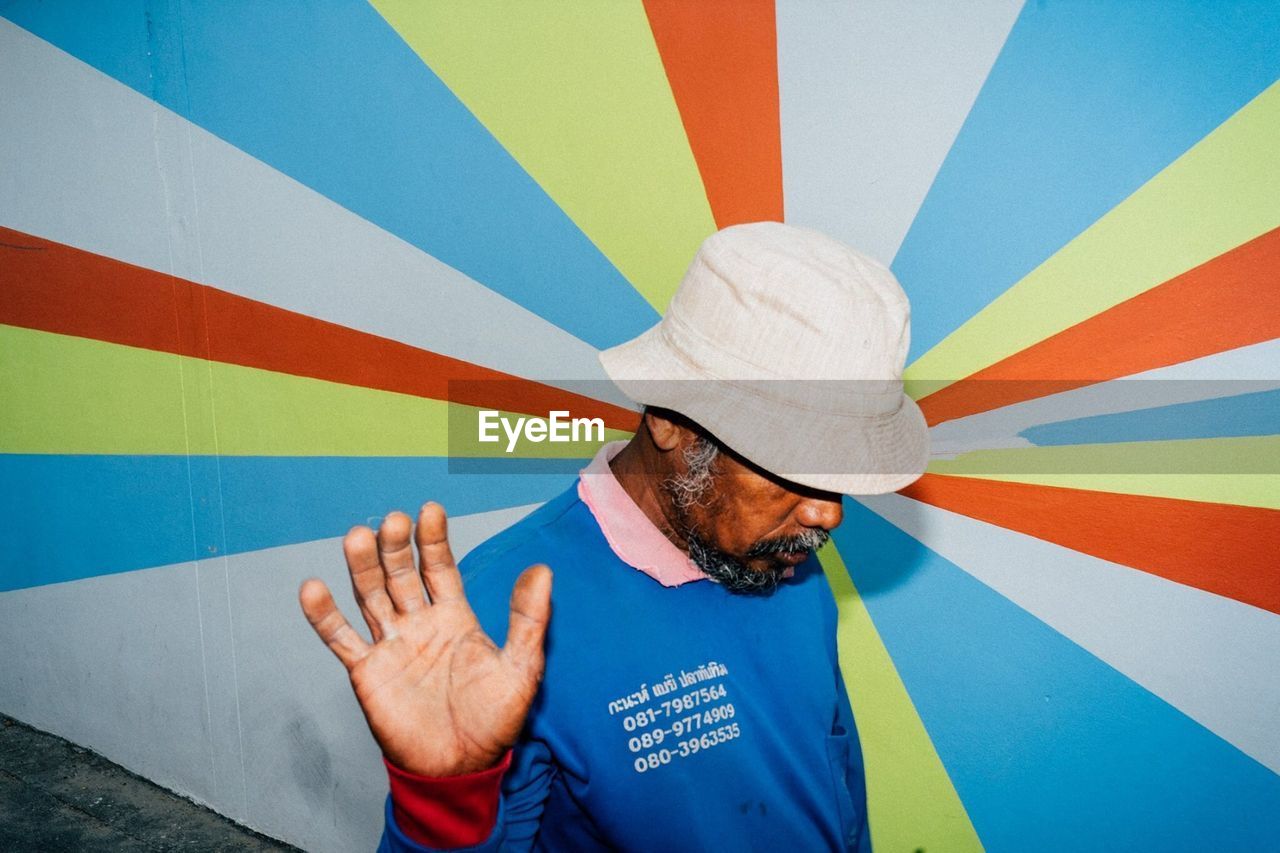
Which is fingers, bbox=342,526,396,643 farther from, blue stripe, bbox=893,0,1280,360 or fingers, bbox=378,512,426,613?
blue stripe, bbox=893,0,1280,360

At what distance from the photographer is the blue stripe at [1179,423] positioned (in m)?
1.43

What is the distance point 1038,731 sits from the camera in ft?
5.56

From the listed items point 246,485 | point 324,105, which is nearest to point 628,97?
point 324,105

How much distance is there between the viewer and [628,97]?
178cm

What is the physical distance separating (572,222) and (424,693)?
1112 millimetres

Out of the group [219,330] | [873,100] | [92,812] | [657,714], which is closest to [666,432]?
[657,714]

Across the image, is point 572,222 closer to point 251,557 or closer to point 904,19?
point 904,19

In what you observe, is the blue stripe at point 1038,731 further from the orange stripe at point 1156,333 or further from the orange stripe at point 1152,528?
the orange stripe at point 1156,333

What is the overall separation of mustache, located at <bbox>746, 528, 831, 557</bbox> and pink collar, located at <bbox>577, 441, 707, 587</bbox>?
102 millimetres

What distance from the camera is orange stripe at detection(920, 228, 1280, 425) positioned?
1.41 meters

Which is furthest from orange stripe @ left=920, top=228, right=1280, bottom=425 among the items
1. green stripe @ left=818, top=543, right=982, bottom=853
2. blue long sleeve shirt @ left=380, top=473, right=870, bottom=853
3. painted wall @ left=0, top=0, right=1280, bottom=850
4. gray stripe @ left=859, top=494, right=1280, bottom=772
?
blue long sleeve shirt @ left=380, top=473, right=870, bottom=853

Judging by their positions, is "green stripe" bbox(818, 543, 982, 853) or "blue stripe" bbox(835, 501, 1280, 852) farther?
"green stripe" bbox(818, 543, 982, 853)

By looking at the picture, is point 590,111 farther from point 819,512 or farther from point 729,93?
point 819,512

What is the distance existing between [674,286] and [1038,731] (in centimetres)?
102
